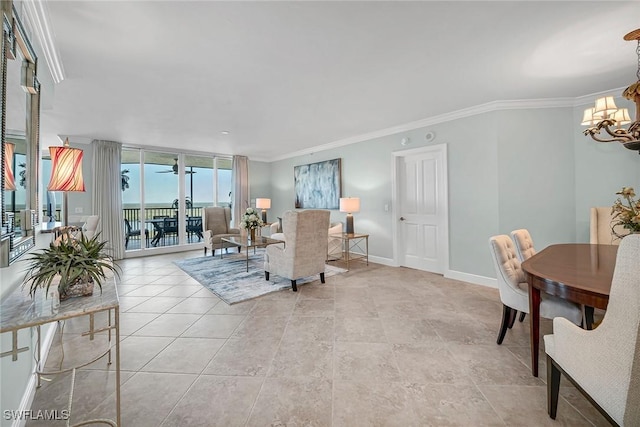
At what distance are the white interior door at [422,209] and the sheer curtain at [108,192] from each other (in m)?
5.80

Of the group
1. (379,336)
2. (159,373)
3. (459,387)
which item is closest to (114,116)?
(159,373)

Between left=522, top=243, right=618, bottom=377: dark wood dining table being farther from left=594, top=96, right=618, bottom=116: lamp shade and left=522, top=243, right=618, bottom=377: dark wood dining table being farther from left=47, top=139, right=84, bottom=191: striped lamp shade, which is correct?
left=47, top=139, right=84, bottom=191: striped lamp shade

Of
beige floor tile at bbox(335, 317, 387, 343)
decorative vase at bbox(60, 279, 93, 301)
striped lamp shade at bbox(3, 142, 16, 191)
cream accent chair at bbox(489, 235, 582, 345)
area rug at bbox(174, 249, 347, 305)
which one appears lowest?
beige floor tile at bbox(335, 317, 387, 343)

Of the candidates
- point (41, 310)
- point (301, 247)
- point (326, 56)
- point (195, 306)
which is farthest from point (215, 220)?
point (41, 310)

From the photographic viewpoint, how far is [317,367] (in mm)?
1889

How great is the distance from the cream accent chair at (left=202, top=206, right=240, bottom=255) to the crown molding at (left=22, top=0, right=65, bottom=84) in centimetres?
366

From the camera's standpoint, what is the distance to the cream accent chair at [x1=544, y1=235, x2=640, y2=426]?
94cm

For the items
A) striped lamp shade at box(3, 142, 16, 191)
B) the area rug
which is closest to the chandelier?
the area rug

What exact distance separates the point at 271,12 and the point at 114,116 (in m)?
3.59

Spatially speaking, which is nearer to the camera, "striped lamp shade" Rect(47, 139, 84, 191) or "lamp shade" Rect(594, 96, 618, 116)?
"striped lamp shade" Rect(47, 139, 84, 191)

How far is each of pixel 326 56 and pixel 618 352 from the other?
2.63 m

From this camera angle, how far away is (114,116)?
3.98 meters

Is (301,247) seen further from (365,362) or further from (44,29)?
(44,29)

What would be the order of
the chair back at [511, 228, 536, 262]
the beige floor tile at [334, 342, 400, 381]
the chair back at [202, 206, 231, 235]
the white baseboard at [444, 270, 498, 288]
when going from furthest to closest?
the chair back at [202, 206, 231, 235] → the white baseboard at [444, 270, 498, 288] → the chair back at [511, 228, 536, 262] → the beige floor tile at [334, 342, 400, 381]
